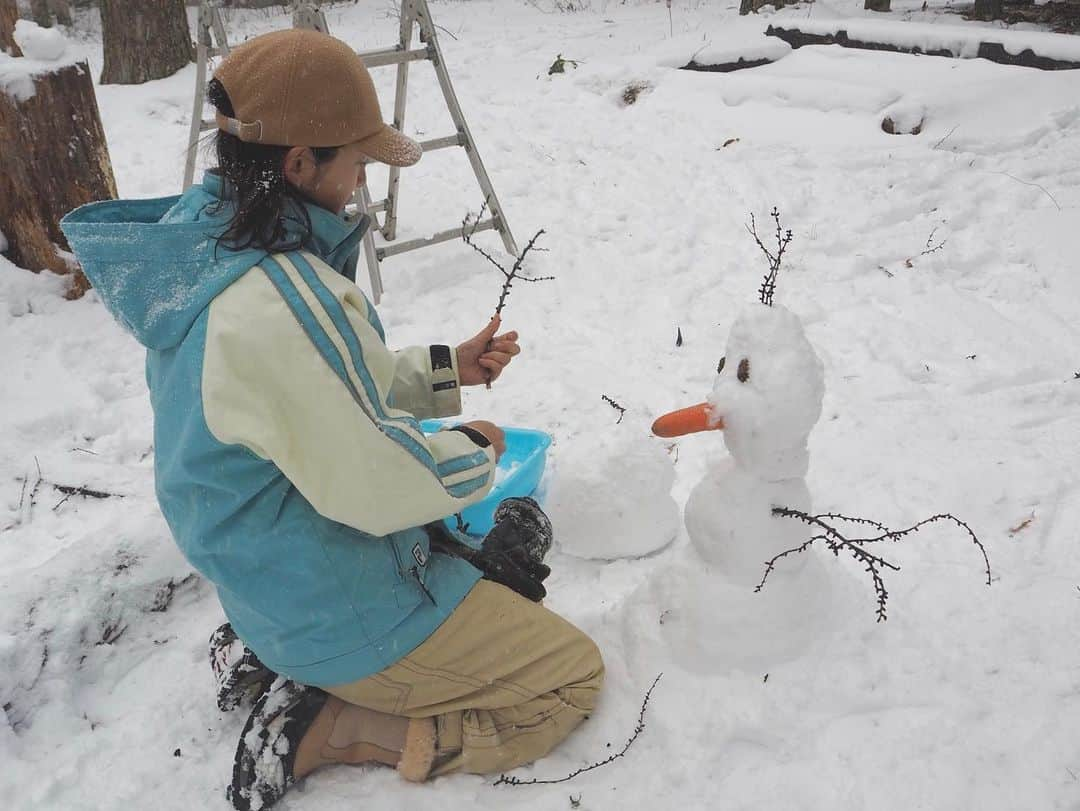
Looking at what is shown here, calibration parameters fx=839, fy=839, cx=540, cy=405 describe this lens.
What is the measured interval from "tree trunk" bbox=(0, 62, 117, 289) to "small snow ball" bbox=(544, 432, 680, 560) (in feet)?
9.16

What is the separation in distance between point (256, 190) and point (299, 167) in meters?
0.10

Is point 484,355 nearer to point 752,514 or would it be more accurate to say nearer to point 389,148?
point 389,148

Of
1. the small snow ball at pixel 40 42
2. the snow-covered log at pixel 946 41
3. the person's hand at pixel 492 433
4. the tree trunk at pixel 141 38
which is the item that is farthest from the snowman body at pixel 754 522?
the tree trunk at pixel 141 38

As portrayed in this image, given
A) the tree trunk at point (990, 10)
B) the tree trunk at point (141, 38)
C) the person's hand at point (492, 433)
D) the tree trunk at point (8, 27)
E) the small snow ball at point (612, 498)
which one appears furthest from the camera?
the tree trunk at point (990, 10)

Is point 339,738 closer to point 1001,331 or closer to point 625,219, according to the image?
point 1001,331

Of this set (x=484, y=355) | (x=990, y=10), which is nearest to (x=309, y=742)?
(x=484, y=355)

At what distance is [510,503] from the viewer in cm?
222

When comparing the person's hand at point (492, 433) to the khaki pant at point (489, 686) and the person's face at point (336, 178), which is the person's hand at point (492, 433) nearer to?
the khaki pant at point (489, 686)

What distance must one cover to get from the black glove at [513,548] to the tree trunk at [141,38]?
606 cm

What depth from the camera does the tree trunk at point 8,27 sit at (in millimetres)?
3686

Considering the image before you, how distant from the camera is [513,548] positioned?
206 cm

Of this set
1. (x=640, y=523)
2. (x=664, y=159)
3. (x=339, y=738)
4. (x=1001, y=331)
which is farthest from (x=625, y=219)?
(x=339, y=738)

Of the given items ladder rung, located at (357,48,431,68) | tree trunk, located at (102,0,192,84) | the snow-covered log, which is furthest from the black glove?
tree trunk, located at (102,0,192,84)

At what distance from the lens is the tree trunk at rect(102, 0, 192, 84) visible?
6477 mm
